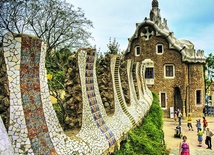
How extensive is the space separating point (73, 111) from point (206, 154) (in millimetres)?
8154

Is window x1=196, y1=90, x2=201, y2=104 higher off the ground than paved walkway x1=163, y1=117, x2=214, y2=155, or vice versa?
window x1=196, y1=90, x2=201, y2=104

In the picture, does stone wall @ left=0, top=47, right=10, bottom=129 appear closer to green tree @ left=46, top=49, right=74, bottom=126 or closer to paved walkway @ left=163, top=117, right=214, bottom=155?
green tree @ left=46, top=49, right=74, bottom=126

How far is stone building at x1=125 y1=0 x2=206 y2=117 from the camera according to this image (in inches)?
842

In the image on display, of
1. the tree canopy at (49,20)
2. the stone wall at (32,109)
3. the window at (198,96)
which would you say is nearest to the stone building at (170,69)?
the window at (198,96)

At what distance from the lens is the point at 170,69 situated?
71.1 ft

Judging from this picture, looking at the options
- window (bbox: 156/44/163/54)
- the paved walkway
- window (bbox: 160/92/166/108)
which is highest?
window (bbox: 156/44/163/54)

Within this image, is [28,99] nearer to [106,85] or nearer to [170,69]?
[106,85]

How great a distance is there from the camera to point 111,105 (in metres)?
7.27

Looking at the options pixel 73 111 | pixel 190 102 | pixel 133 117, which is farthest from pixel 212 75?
pixel 73 111

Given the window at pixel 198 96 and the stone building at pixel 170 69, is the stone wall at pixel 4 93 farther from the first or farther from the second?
the window at pixel 198 96

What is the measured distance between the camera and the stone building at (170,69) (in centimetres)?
2138

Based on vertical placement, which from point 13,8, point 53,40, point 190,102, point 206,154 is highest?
point 13,8

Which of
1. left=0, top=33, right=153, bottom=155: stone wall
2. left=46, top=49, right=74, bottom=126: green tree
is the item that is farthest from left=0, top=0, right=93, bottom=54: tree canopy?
left=0, top=33, right=153, bottom=155: stone wall

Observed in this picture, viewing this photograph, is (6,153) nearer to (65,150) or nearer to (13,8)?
(65,150)
